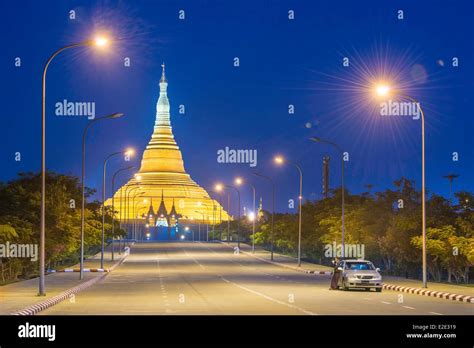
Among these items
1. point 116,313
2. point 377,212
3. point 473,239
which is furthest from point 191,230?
point 116,313

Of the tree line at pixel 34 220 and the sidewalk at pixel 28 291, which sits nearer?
the sidewalk at pixel 28 291

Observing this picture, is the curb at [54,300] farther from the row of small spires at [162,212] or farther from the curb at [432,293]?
the row of small spires at [162,212]

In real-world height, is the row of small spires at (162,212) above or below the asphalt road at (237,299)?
above

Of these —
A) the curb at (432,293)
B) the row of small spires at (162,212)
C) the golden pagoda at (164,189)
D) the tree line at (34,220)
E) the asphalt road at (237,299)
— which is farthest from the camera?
the golden pagoda at (164,189)

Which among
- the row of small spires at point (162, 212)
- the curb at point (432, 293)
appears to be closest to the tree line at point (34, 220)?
the curb at point (432, 293)

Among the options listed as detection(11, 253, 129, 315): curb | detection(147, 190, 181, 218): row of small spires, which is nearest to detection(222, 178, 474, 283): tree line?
detection(11, 253, 129, 315): curb

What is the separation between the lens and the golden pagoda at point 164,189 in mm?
159750

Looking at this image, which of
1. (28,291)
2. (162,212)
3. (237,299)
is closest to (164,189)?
(162,212)

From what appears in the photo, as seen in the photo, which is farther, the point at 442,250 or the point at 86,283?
the point at 442,250

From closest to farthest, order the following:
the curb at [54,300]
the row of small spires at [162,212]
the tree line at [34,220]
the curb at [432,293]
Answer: the curb at [54,300] < the curb at [432,293] < the tree line at [34,220] < the row of small spires at [162,212]

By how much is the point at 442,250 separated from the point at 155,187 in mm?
115727
